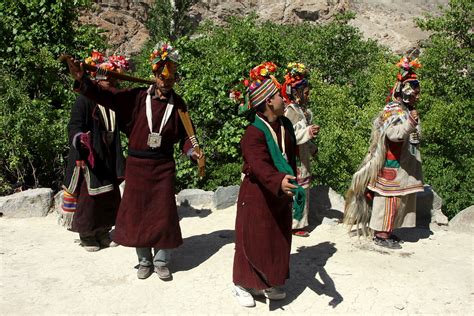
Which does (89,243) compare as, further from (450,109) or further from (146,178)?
(450,109)

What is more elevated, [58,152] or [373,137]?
[373,137]

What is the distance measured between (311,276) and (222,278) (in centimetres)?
85

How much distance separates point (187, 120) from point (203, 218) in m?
2.31

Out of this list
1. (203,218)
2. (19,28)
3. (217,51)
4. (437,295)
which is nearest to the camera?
(437,295)

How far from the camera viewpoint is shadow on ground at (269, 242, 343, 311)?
429cm

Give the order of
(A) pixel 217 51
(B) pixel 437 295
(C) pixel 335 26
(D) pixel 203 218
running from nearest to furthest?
(B) pixel 437 295
(D) pixel 203 218
(A) pixel 217 51
(C) pixel 335 26

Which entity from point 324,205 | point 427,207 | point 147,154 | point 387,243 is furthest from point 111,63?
point 427,207

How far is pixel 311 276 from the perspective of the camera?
4715 mm

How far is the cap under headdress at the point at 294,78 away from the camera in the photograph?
5488 millimetres

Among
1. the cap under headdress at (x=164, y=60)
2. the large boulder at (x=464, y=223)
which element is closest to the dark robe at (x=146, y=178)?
the cap under headdress at (x=164, y=60)

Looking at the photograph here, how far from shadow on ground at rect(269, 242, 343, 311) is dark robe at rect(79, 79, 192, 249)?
1.14 metres

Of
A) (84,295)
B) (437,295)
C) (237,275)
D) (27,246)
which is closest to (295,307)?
(237,275)

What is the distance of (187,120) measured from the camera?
452 cm

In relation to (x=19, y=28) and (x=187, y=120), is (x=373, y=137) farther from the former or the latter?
(x=19, y=28)
